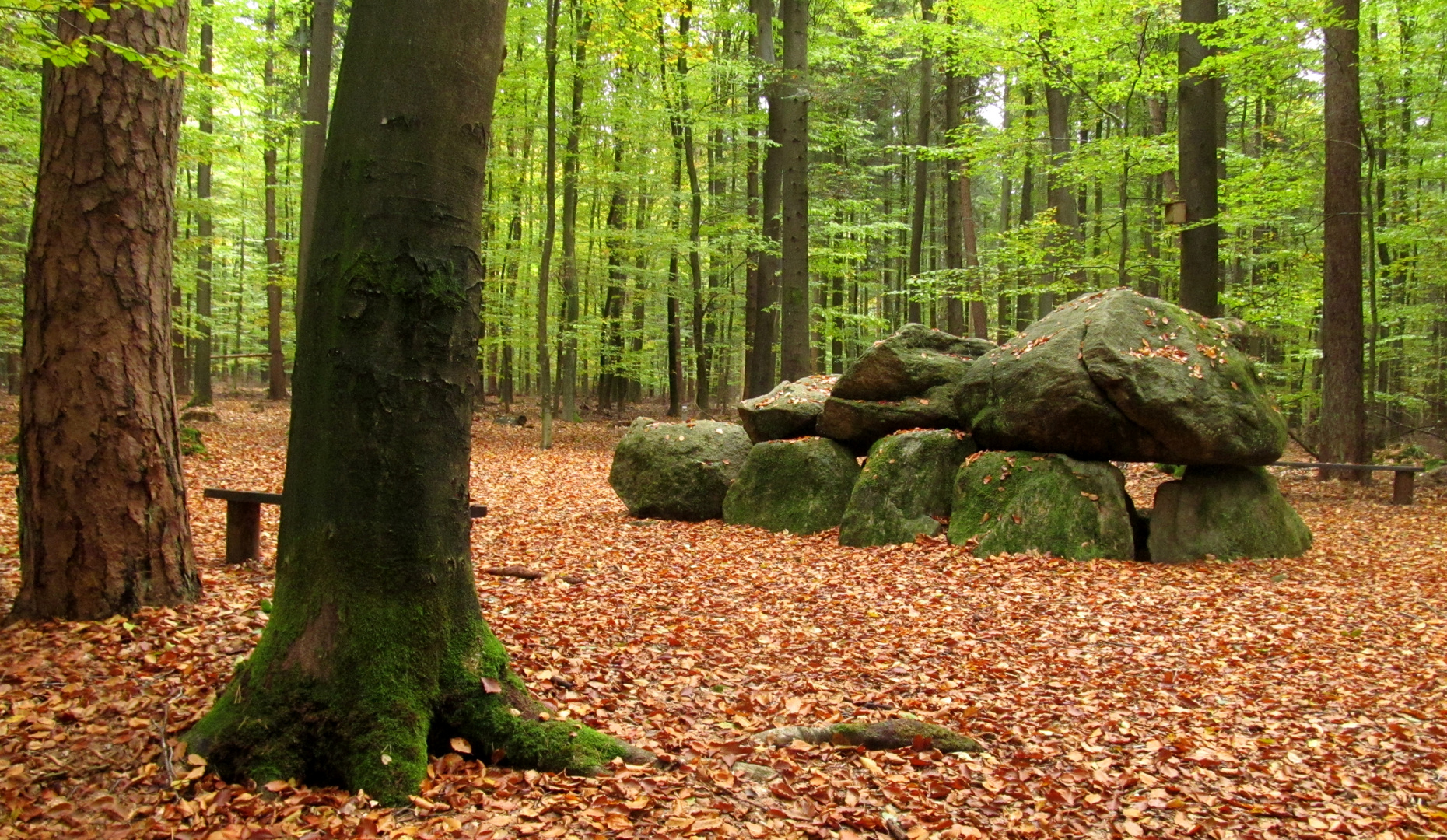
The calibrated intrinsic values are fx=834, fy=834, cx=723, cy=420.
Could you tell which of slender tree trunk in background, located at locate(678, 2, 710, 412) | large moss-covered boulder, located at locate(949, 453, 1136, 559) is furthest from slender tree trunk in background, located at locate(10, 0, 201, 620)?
slender tree trunk in background, located at locate(678, 2, 710, 412)

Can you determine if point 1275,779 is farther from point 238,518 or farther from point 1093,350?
point 238,518

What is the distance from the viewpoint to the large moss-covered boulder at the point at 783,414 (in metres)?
9.42

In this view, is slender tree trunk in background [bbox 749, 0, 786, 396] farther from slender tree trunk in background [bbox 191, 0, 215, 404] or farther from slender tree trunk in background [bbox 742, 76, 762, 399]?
slender tree trunk in background [bbox 191, 0, 215, 404]

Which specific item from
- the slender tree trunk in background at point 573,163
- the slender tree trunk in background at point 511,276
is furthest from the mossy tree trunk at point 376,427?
the slender tree trunk in background at point 511,276

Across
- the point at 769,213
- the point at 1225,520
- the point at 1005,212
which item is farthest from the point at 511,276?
the point at 1225,520

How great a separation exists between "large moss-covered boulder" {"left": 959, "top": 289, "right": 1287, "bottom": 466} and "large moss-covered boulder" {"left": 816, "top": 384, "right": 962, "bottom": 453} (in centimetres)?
65

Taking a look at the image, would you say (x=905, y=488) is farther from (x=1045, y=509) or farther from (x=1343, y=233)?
(x=1343, y=233)

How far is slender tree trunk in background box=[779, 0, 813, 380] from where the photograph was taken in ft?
39.2

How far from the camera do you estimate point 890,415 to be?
8.88 m

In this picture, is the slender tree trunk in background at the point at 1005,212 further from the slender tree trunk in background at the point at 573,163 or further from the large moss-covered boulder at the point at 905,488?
the large moss-covered boulder at the point at 905,488

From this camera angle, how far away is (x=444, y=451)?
121 inches

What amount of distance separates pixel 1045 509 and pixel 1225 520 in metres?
1.68

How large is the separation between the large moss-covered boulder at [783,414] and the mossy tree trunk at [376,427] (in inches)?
258

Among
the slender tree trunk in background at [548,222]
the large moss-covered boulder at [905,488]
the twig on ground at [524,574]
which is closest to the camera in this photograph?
the twig on ground at [524,574]
